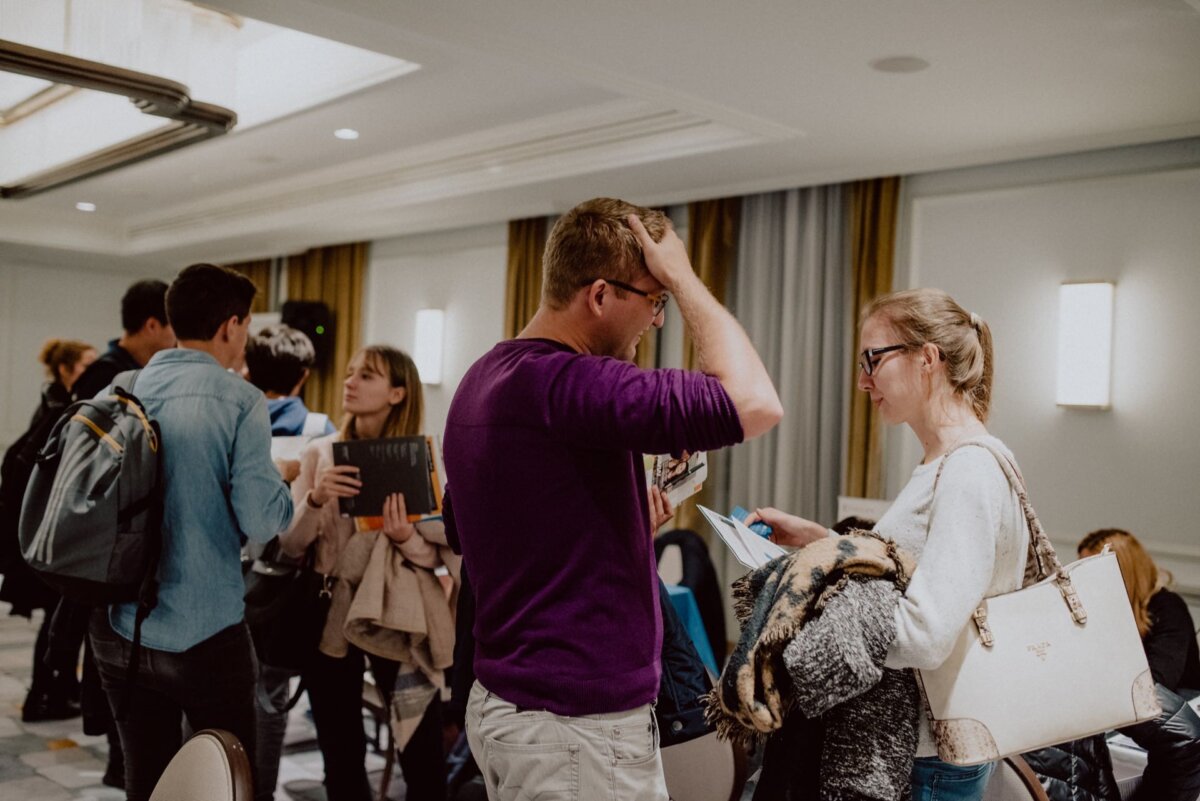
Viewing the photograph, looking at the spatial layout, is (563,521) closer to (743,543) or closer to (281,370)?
(743,543)

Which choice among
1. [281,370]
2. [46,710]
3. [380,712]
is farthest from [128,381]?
[46,710]

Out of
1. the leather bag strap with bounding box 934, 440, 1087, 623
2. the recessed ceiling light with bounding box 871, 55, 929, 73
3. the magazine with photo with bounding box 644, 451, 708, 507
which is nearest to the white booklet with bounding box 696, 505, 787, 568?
the magazine with photo with bounding box 644, 451, 708, 507

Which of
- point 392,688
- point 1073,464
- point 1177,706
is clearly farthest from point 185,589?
point 1073,464

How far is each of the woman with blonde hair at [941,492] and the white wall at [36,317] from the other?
9.98 meters

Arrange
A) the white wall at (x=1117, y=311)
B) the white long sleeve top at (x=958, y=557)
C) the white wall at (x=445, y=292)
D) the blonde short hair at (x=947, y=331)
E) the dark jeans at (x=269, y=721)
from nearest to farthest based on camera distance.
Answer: the white long sleeve top at (x=958, y=557), the blonde short hair at (x=947, y=331), the dark jeans at (x=269, y=721), the white wall at (x=1117, y=311), the white wall at (x=445, y=292)

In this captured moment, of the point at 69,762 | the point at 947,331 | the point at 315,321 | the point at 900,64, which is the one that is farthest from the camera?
the point at 315,321

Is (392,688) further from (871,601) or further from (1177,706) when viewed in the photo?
(1177,706)

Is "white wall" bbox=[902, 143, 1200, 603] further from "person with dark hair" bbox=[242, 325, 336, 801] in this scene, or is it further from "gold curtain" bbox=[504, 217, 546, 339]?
"person with dark hair" bbox=[242, 325, 336, 801]

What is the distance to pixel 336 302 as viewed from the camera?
8109mm

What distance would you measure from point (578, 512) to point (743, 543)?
15.8 inches

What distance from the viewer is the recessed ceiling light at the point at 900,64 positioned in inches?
119

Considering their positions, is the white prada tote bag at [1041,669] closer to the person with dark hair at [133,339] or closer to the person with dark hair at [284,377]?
the person with dark hair at [284,377]

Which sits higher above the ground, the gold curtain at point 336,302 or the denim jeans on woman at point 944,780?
the gold curtain at point 336,302

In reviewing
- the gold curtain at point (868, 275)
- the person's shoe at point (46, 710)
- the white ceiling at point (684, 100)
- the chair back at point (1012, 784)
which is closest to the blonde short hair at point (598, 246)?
the chair back at point (1012, 784)
